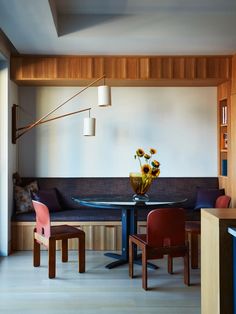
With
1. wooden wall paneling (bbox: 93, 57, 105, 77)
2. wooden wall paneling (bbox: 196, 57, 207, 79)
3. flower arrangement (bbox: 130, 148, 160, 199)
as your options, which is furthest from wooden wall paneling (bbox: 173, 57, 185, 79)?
flower arrangement (bbox: 130, 148, 160, 199)

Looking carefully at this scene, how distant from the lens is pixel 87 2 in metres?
3.85

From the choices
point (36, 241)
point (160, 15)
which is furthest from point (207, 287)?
point (160, 15)

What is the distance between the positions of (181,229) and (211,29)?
6.81 feet

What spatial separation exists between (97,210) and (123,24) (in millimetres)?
2407

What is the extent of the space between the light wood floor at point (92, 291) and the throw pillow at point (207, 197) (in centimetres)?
102

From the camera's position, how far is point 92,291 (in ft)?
11.6

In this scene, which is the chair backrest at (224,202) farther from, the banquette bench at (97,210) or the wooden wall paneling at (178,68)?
the wooden wall paneling at (178,68)

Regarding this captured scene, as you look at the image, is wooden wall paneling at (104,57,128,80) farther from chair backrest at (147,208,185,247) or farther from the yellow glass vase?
chair backrest at (147,208,185,247)

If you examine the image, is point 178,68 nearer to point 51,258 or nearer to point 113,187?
point 113,187

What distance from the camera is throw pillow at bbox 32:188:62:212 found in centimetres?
510

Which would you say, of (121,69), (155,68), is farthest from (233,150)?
(121,69)

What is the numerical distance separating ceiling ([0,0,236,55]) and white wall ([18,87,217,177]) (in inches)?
42.6

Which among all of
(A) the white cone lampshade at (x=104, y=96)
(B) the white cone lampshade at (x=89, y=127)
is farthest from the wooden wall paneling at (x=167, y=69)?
(B) the white cone lampshade at (x=89, y=127)

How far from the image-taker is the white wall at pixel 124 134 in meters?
5.58
